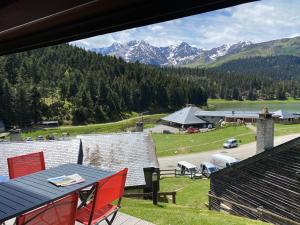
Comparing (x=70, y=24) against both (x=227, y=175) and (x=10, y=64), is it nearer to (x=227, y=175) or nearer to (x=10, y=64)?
(x=227, y=175)

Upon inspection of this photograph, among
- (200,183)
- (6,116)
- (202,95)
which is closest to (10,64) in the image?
(6,116)

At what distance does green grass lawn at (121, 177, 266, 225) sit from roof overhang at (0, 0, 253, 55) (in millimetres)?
5495

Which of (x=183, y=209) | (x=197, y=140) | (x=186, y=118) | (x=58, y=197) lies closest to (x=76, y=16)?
(x=58, y=197)

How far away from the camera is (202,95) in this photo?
115000 millimetres

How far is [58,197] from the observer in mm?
4277

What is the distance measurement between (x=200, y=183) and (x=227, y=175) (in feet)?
30.9

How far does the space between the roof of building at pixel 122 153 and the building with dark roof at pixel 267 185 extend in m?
3.72

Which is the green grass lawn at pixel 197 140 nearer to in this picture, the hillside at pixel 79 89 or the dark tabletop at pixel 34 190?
the hillside at pixel 79 89

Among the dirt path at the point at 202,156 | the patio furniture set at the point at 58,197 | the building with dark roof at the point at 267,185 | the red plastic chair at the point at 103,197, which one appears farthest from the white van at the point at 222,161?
the red plastic chair at the point at 103,197

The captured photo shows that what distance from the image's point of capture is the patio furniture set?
Result: 3562mm

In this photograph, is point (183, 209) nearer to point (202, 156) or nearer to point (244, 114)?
point (202, 156)

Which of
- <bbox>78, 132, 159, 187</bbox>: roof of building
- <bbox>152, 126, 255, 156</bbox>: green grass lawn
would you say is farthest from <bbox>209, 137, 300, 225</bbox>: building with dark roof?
<bbox>152, 126, 255, 156</bbox>: green grass lawn

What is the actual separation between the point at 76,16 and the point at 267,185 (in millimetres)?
14318

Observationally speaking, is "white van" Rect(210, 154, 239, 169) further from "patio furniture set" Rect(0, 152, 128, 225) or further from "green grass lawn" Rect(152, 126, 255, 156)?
"patio furniture set" Rect(0, 152, 128, 225)
